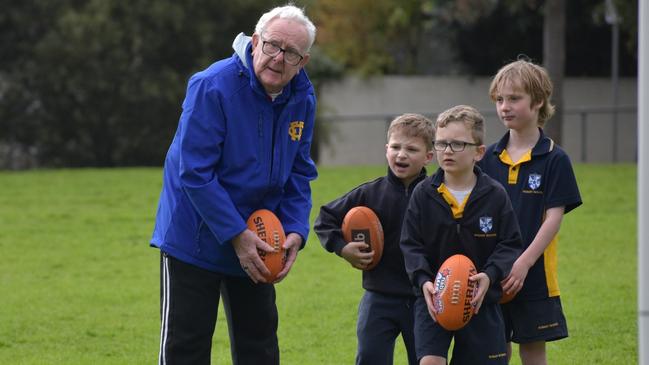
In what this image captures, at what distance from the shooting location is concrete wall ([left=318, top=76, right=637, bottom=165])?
30.7 m

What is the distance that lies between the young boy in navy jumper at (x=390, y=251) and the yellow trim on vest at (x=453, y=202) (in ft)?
1.36

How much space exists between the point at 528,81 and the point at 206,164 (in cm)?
174

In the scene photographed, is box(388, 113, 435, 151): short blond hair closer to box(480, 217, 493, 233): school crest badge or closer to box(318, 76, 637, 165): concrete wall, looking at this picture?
box(480, 217, 493, 233): school crest badge

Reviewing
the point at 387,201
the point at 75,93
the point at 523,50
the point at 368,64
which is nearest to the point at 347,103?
the point at 368,64

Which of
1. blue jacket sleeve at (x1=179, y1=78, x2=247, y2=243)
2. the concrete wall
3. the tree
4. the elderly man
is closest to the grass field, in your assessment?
the elderly man

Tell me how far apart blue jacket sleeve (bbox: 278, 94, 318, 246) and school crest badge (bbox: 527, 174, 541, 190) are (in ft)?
3.55

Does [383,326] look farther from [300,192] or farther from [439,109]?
[439,109]

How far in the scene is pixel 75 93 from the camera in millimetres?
29703

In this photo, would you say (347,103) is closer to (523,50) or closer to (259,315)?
(523,50)

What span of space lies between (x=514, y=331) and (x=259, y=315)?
4.22ft

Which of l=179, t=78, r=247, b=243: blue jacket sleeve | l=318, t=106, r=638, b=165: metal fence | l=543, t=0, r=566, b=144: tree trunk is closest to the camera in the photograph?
l=179, t=78, r=247, b=243: blue jacket sleeve

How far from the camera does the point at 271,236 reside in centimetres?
518

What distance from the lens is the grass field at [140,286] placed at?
802 cm

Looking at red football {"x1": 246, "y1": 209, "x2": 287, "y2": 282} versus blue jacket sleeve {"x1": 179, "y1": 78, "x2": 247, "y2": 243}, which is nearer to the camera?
blue jacket sleeve {"x1": 179, "y1": 78, "x2": 247, "y2": 243}
